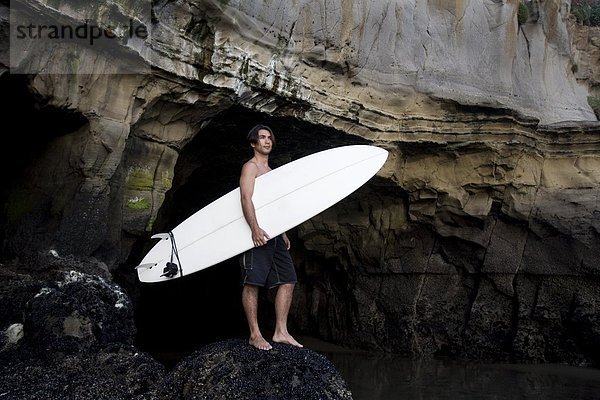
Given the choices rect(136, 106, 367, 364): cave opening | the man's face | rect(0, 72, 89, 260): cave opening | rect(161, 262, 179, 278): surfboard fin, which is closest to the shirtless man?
the man's face

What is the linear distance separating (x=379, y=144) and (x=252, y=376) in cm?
545

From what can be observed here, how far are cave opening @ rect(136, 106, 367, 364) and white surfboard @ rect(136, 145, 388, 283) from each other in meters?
2.19

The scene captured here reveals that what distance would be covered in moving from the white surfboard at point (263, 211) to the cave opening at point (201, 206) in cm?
219

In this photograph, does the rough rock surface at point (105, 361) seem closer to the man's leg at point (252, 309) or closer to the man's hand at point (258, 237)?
the man's leg at point (252, 309)

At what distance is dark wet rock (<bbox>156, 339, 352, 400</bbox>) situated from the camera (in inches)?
135

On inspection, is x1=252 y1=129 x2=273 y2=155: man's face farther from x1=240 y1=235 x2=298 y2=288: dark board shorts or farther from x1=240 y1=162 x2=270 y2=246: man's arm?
x1=240 y1=235 x2=298 y2=288: dark board shorts

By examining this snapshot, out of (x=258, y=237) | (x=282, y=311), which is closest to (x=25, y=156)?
(x=258, y=237)

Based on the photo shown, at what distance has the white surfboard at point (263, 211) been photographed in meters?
4.55

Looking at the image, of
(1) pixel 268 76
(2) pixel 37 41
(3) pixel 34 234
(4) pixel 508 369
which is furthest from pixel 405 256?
(2) pixel 37 41

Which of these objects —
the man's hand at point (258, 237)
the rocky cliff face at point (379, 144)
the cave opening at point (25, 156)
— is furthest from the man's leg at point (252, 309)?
the cave opening at point (25, 156)

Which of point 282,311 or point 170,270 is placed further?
point 170,270

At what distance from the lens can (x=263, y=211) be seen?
4613 millimetres

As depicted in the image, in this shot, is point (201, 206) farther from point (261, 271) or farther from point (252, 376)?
point (252, 376)

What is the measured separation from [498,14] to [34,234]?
8558mm
